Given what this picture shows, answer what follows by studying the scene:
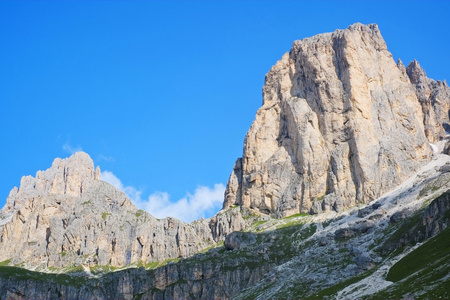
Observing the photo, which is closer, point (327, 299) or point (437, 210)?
point (327, 299)

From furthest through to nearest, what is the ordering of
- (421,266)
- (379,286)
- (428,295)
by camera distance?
(379,286)
(421,266)
(428,295)

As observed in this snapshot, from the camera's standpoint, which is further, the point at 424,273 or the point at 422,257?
the point at 422,257

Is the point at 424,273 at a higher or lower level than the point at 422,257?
lower

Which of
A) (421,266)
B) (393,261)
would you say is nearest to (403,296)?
(421,266)

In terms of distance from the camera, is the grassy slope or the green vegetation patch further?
the green vegetation patch

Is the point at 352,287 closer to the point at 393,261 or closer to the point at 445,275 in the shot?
the point at 393,261

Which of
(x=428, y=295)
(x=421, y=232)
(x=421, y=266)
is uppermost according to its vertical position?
(x=421, y=232)

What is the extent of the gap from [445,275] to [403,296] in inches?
396

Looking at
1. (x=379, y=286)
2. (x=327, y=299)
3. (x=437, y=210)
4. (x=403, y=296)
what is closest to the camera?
(x=403, y=296)

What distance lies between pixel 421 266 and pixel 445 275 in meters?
25.4

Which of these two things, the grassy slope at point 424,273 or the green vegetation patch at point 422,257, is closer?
the grassy slope at point 424,273

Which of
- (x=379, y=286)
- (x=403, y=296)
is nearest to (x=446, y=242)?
(x=379, y=286)

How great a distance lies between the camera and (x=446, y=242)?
152125 mm

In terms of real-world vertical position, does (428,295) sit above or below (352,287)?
below
